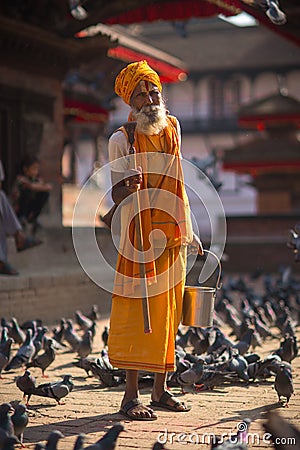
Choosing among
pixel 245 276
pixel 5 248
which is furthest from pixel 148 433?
pixel 245 276

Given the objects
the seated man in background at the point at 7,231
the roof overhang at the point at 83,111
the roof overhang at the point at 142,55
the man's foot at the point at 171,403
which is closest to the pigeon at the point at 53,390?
the man's foot at the point at 171,403

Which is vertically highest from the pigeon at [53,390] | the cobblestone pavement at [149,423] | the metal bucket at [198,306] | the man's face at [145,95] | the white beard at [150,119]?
the man's face at [145,95]

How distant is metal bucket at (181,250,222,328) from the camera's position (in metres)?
5.70

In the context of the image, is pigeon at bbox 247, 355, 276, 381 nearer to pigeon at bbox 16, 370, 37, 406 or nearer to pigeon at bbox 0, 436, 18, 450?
pigeon at bbox 16, 370, 37, 406

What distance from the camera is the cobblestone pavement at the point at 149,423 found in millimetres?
4840

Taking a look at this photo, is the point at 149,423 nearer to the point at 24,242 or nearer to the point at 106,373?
the point at 106,373

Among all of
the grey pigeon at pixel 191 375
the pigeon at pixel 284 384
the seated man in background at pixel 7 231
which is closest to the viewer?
the pigeon at pixel 284 384

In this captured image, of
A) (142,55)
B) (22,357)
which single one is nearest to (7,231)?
(22,357)

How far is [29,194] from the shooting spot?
1156cm

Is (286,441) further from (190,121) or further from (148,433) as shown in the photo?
(190,121)

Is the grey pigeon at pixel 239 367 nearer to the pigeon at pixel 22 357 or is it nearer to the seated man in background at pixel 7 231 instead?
the pigeon at pixel 22 357

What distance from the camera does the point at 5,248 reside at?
9.95 m

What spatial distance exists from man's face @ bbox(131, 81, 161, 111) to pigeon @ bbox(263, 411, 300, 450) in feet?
8.22

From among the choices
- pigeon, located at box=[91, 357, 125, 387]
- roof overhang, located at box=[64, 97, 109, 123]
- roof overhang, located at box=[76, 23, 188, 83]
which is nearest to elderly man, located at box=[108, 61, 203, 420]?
pigeon, located at box=[91, 357, 125, 387]
